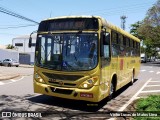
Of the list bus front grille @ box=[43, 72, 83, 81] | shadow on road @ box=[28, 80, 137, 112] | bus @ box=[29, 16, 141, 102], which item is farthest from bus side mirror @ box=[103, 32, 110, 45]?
shadow on road @ box=[28, 80, 137, 112]

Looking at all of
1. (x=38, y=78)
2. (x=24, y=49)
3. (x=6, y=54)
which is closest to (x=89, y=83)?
(x=38, y=78)

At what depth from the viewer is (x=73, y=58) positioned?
9.22 metres

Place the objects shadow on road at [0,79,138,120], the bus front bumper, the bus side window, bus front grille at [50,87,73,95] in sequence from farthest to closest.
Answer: the bus side window, bus front grille at [50,87,73,95], the bus front bumper, shadow on road at [0,79,138,120]

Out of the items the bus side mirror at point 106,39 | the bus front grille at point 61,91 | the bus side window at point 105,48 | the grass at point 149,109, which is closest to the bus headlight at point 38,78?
the bus front grille at point 61,91

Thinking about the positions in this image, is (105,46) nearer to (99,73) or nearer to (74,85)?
(99,73)

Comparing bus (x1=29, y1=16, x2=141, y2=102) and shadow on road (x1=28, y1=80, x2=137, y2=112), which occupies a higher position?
bus (x1=29, y1=16, x2=141, y2=102)

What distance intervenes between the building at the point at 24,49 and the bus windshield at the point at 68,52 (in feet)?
174

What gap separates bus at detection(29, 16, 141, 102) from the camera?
9016 mm

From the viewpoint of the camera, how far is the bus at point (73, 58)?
29.6ft

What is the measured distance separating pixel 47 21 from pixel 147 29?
58.1 metres

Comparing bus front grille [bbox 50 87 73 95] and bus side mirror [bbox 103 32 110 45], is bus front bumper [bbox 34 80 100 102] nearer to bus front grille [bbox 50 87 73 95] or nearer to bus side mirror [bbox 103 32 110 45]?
bus front grille [bbox 50 87 73 95]

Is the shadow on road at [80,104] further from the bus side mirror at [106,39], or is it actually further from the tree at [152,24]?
the tree at [152,24]

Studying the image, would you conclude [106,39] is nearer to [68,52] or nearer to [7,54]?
[68,52]

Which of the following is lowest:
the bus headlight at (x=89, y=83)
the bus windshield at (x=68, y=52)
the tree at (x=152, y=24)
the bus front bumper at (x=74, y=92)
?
the bus front bumper at (x=74, y=92)
